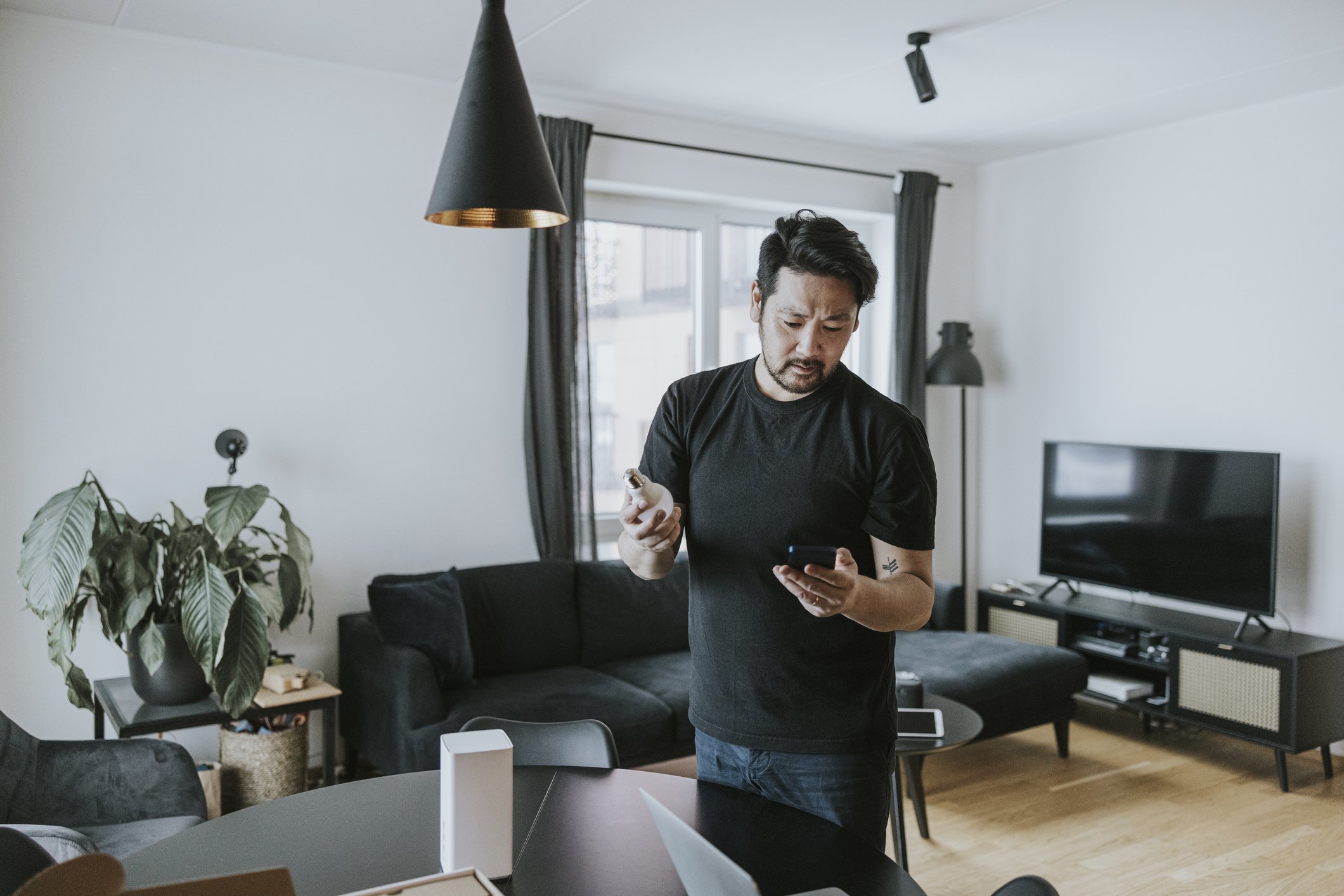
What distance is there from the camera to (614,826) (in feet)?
5.14

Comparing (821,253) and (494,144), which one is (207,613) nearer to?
(494,144)

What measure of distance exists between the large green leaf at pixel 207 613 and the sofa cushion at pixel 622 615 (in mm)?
1406

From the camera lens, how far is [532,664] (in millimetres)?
3807

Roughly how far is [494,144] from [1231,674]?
11.6 feet

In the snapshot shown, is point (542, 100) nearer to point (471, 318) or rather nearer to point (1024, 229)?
point (471, 318)

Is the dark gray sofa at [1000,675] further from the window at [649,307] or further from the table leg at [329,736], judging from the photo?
the table leg at [329,736]

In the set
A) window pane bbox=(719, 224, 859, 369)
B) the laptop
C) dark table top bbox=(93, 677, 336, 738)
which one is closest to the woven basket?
dark table top bbox=(93, 677, 336, 738)

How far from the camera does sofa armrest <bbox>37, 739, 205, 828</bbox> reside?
7.81 feet

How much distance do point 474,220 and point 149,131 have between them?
2109mm

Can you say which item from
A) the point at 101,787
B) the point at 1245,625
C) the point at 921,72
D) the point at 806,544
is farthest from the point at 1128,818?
the point at 101,787

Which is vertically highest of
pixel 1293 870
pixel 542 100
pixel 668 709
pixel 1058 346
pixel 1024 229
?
pixel 542 100

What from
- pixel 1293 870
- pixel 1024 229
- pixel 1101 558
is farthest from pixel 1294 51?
pixel 1293 870

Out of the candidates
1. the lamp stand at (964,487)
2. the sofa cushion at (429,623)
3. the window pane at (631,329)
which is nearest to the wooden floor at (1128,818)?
the sofa cushion at (429,623)

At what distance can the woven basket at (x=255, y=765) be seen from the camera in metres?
3.14
